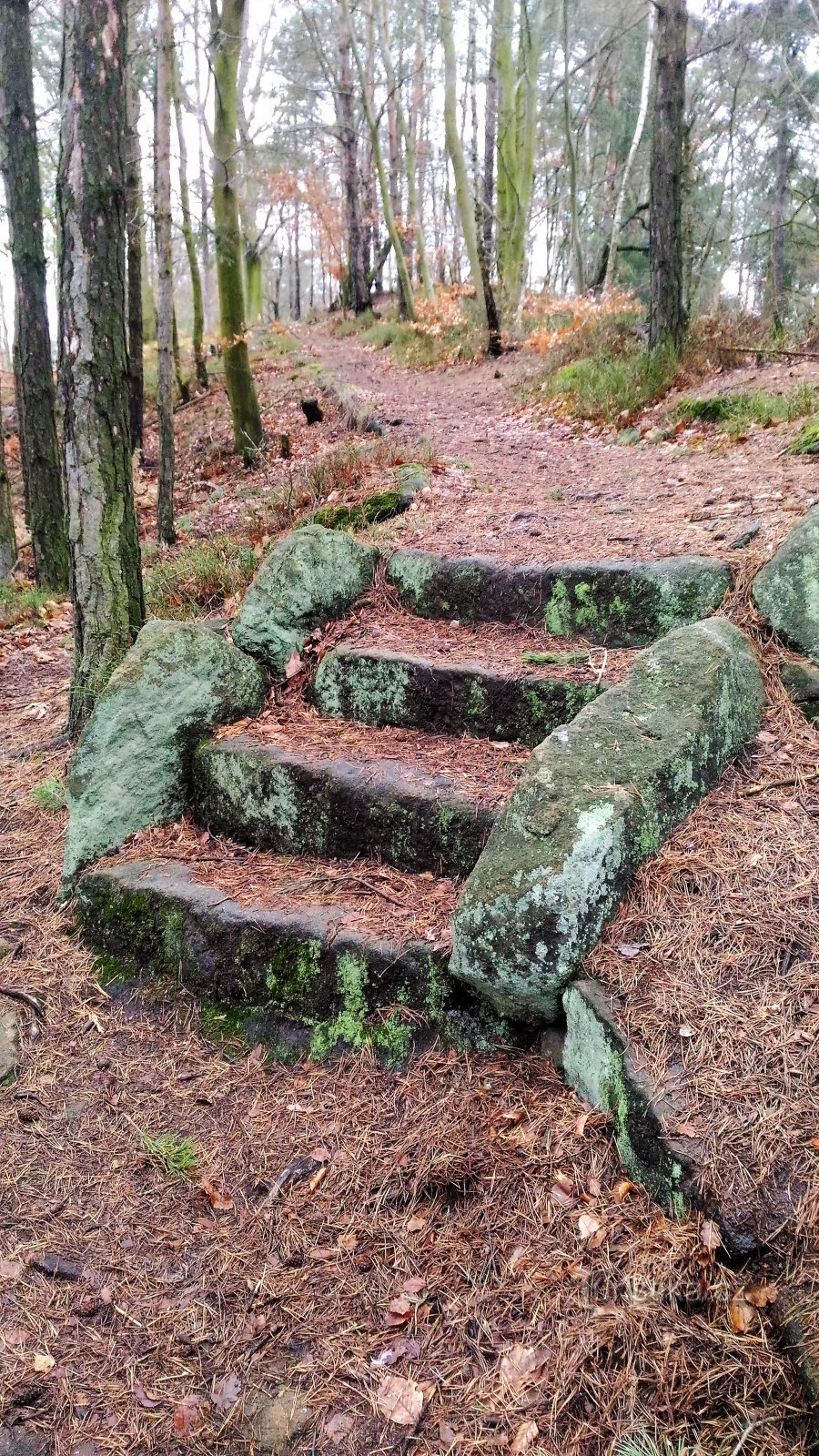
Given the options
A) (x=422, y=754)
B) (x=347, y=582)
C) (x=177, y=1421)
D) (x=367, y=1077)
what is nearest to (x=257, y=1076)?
(x=367, y=1077)

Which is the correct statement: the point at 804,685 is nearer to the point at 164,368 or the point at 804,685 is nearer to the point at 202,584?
the point at 202,584

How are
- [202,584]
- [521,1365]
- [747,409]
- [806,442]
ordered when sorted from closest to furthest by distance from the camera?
[521,1365]
[806,442]
[202,584]
[747,409]

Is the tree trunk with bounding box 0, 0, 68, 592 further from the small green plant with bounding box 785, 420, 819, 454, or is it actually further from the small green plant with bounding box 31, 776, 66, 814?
the small green plant with bounding box 785, 420, 819, 454

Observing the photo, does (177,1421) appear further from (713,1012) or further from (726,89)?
(726,89)

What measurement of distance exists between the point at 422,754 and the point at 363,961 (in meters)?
0.96

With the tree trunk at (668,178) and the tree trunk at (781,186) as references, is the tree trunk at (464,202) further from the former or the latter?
the tree trunk at (781,186)

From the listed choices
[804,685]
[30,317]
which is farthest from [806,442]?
[30,317]

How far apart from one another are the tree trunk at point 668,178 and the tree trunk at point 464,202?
5531mm

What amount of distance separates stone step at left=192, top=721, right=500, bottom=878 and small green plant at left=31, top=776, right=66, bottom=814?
926 mm

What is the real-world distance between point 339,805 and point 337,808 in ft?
0.05

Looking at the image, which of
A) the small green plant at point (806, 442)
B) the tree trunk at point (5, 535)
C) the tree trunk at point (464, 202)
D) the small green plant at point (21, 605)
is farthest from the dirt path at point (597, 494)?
the tree trunk at point (464, 202)

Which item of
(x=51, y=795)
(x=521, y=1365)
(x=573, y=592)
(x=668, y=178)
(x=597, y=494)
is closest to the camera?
(x=521, y=1365)

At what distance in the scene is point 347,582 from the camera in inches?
167

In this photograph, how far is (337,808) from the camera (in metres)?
3.15
